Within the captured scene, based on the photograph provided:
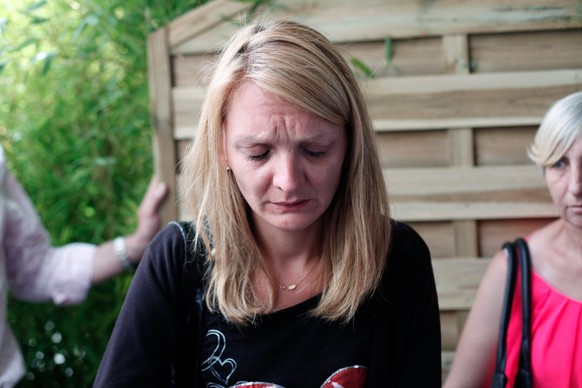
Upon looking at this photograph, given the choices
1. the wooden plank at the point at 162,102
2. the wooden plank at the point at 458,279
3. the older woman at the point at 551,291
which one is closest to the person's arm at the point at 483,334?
the older woman at the point at 551,291

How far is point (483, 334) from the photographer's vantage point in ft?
6.75

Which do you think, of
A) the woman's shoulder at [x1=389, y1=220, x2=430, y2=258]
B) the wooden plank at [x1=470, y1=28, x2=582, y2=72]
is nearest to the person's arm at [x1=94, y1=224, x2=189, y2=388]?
the woman's shoulder at [x1=389, y1=220, x2=430, y2=258]

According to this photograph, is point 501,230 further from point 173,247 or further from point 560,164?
point 173,247

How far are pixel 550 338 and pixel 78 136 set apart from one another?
1.68 meters

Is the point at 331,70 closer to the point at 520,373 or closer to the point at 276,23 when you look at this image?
the point at 276,23

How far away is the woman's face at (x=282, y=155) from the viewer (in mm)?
1410

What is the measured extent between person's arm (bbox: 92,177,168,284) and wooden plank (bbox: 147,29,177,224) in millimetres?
35

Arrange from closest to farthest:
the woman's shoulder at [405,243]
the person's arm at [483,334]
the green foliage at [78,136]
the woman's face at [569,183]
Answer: the woman's shoulder at [405,243] < the woman's face at [569,183] < the person's arm at [483,334] < the green foliage at [78,136]

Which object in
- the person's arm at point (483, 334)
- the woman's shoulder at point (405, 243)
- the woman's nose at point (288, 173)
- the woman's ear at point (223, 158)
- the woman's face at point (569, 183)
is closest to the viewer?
the woman's nose at point (288, 173)

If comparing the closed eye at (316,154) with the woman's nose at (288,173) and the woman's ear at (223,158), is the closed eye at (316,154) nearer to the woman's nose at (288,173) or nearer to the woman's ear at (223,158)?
the woman's nose at (288,173)

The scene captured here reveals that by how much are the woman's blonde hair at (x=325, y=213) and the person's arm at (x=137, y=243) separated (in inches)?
24.3

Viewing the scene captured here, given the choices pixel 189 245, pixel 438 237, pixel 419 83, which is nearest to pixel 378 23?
pixel 419 83

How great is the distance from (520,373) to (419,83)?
835 millimetres

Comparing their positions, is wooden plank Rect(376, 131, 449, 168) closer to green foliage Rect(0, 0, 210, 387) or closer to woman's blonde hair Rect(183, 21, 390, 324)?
woman's blonde hair Rect(183, 21, 390, 324)
